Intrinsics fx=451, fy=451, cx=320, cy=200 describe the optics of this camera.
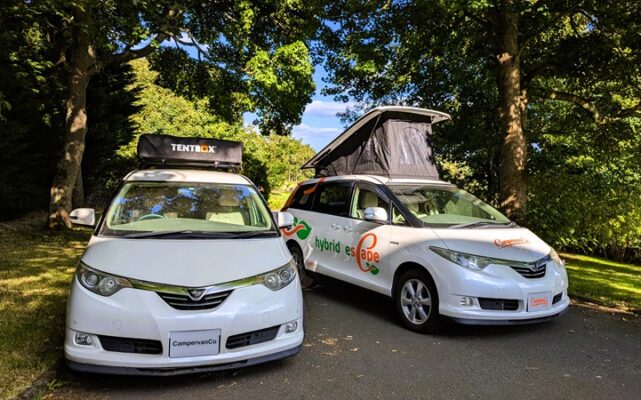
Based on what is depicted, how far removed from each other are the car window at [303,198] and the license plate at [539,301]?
3.52 metres

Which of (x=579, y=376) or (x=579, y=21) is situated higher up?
(x=579, y=21)

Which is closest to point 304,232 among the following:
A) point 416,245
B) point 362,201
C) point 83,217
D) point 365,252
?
point 362,201

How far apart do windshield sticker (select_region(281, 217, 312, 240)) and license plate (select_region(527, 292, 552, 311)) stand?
3.27 meters

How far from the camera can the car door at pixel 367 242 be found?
18.0ft

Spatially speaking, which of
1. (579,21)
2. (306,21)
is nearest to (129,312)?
(306,21)

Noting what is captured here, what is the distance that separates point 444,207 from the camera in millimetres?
5754

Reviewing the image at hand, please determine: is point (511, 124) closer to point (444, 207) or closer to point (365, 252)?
point (444, 207)

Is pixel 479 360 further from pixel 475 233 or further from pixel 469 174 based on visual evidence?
pixel 469 174

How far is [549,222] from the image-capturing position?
8297 mm

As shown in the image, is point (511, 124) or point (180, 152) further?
point (511, 124)

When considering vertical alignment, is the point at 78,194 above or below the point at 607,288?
above

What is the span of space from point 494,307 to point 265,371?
2.39m

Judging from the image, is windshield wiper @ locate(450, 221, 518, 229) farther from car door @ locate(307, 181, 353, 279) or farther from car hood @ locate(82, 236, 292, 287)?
Result: car hood @ locate(82, 236, 292, 287)

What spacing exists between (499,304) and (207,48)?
41.9 feet
